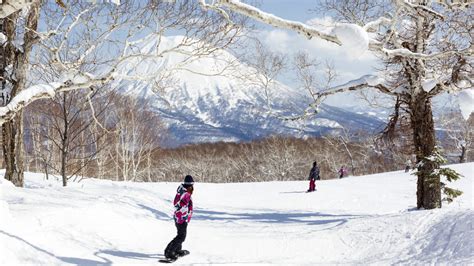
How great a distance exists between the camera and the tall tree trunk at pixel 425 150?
11039 millimetres

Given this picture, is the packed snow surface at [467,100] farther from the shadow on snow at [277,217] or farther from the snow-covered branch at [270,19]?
the shadow on snow at [277,217]

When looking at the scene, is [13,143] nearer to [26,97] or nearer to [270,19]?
[26,97]

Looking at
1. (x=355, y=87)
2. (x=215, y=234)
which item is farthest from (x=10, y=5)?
(x=355, y=87)

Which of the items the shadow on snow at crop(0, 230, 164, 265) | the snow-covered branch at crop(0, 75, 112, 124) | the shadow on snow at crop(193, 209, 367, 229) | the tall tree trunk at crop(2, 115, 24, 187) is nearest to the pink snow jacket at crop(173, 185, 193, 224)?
the shadow on snow at crop(0, 230, 164, 265)

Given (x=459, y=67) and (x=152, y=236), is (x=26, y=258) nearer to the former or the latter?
(x=152, y=236)

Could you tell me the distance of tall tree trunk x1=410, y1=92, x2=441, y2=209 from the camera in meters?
11.0

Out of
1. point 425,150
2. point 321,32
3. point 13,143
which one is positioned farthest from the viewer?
point 425,150

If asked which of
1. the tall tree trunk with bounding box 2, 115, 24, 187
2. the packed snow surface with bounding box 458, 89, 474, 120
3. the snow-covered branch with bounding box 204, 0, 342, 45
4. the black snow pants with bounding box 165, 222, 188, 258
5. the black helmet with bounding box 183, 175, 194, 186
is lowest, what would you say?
the black snow pants with bounding box 165, 222, 188, 258

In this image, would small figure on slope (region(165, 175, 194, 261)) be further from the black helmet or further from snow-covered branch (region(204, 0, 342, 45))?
snow-covered branch (region(204, 0, 342, 45))

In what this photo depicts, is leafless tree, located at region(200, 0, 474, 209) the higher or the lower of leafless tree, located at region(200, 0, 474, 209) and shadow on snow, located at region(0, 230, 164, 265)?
the higher

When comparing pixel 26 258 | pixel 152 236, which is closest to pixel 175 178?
pixel 152 236

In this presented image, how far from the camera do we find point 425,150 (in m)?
11.4

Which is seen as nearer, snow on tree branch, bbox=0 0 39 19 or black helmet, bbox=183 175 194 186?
snow on tree branch, bbox=0 0 39 19

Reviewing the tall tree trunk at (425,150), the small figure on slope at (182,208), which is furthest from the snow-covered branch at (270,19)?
the tall tree trunk at (425,150)
